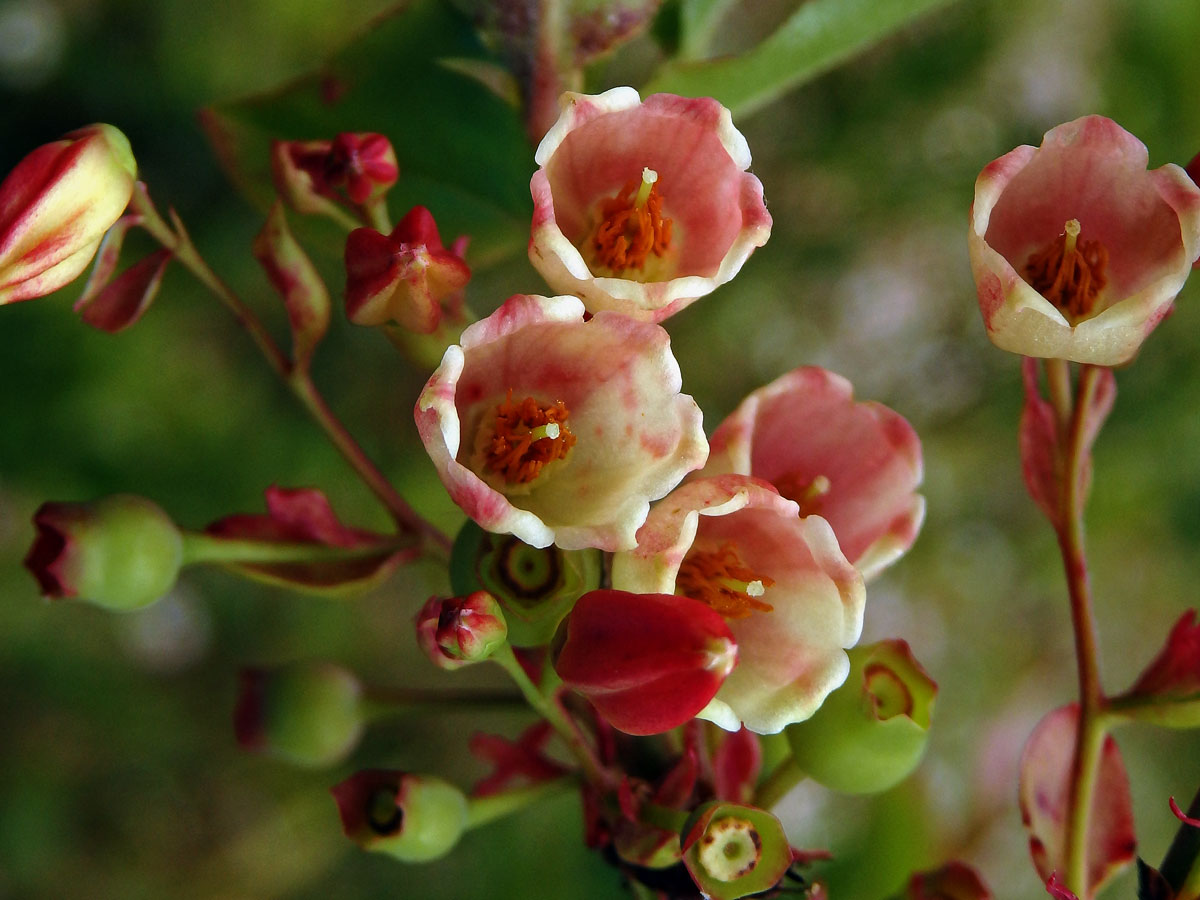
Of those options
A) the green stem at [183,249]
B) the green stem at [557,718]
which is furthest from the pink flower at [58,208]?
the green stem at [557,718]

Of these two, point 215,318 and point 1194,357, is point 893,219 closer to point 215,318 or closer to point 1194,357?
point 1194,357

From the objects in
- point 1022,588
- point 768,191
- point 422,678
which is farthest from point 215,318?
point 1022,588

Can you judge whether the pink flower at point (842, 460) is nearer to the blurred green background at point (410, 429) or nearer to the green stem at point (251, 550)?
the green stem at point (251, 550)

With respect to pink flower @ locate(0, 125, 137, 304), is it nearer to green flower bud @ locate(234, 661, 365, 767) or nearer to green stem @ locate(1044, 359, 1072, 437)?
green flower bud @ locate(234, 661, 365, 767)

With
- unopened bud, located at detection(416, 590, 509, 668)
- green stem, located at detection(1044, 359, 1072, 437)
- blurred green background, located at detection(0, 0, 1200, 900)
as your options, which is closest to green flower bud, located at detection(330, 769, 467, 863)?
unopened bud, located at detection(416, 590, 509, 668)

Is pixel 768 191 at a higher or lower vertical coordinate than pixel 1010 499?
higher

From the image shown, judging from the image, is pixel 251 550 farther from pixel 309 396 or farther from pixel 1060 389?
pixel 1060 389
